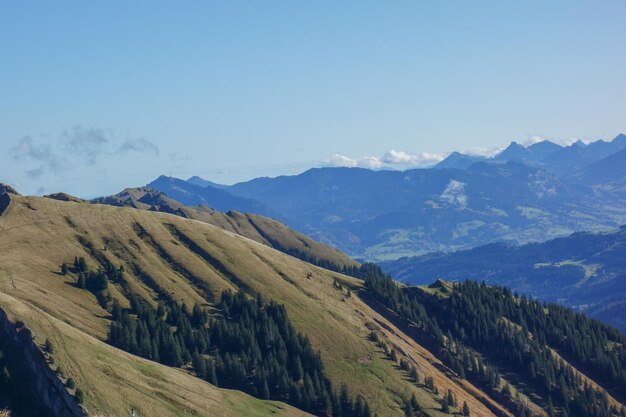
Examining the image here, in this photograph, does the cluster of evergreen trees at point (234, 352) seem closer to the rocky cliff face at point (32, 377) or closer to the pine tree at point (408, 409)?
the pine tree at point (408, 409)

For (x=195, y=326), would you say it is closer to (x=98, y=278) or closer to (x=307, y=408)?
(x=98, y=278)

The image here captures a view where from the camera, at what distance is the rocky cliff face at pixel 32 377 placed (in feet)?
362

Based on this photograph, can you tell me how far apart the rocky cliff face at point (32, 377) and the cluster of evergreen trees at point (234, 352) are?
4051 centimetres

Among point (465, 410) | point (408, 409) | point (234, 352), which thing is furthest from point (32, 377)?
point (465, 410)

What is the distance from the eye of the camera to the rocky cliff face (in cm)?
11025

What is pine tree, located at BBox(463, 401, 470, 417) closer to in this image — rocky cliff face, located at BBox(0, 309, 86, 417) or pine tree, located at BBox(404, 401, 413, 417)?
pine tree, located at BBox(404, 401, 413, 417)

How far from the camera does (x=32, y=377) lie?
4564 inches

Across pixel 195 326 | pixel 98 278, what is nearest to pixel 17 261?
pixel 98 278

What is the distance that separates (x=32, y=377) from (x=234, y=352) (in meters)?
76.1

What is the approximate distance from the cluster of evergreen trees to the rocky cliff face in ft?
133

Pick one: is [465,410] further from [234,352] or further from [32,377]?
[32,377]

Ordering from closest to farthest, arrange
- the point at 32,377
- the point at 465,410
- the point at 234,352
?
the point at 32,377 < the point at 234,352 < the point at 465,410

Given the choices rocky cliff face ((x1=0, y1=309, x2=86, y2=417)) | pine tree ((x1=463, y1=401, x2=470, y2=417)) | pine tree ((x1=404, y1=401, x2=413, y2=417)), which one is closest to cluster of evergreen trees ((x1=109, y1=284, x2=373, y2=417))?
pine tree ((x1=404, y1=401, x2=413, y2=417))

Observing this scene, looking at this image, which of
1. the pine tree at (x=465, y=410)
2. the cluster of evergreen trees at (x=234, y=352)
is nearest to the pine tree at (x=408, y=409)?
the cluster of evergreen trees at (x=234, y=352)
